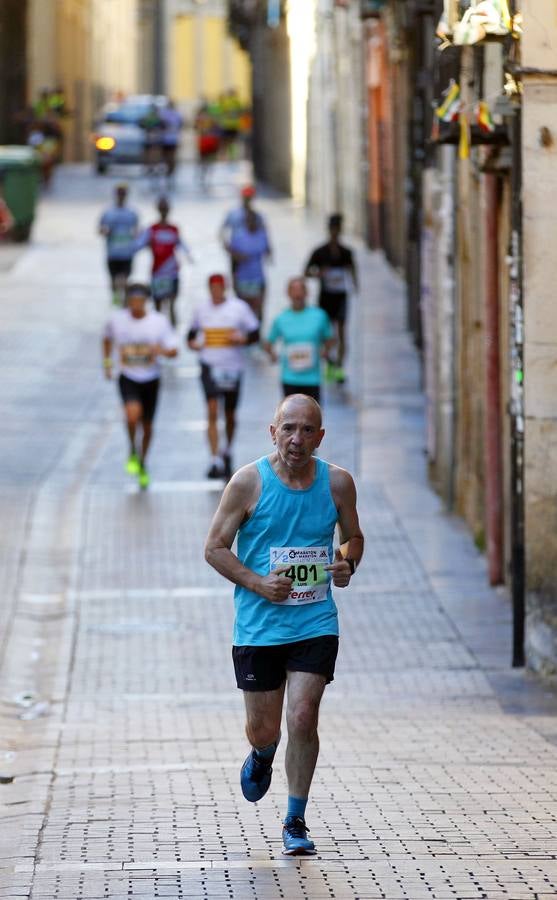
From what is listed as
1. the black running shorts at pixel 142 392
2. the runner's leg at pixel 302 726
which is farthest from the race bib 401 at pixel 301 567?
the black running shorts at pixel 142 392

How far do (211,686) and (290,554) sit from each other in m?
4.83

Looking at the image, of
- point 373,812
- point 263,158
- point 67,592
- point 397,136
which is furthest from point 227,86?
point 373,812

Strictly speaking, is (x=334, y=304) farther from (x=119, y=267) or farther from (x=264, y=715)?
(x=264, y=715)

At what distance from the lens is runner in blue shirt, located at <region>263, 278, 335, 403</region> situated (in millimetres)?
18203

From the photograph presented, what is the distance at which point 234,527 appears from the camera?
7582mm

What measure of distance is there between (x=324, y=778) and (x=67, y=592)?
5712 millimetres

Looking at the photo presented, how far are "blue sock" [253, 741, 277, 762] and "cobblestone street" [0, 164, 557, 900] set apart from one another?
0.31 meters

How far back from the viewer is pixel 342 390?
2297 centimetres

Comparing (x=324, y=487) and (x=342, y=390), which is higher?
(x=324, y=487)

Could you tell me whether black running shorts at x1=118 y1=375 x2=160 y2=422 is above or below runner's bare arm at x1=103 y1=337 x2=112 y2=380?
below

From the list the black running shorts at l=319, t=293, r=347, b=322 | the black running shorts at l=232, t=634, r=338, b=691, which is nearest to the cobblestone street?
the black running shorts at l=232, t=634, r=338, b=691

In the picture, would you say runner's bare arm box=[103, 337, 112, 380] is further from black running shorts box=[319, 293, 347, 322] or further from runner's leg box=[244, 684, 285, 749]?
runner's leg box=[244, 684, 285, 749]

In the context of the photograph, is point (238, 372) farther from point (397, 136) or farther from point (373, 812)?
point (397, 136)

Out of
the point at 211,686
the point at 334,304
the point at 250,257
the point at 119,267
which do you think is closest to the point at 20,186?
the point at 119,267
